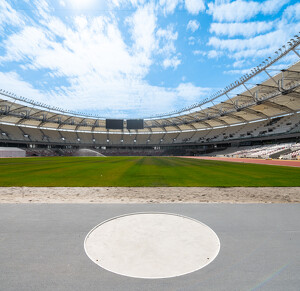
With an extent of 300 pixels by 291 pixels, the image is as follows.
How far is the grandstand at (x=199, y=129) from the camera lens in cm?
3169

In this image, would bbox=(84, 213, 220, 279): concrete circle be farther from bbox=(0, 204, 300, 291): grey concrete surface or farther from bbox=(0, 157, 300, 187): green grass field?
bbox=(0, 157, 300, 187): green grass field

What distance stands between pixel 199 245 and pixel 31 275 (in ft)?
7.69

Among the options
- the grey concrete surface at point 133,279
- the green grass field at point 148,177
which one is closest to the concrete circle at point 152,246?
the grey concrete surface at point 133,279

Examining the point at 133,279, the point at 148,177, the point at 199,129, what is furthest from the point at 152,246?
the point at 199,129

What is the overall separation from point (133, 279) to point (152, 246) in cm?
68

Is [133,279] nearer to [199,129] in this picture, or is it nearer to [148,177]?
[148,177]

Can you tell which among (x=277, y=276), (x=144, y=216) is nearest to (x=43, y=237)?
(x=144, y=216)

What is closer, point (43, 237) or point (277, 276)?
point (277, 276)

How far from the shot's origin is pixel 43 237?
285cm

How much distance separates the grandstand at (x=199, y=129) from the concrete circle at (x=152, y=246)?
29411 mm

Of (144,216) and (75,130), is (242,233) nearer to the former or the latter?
(144,216)

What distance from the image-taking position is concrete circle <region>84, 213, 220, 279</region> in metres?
2.08

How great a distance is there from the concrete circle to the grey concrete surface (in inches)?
4.2

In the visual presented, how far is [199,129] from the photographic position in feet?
204
